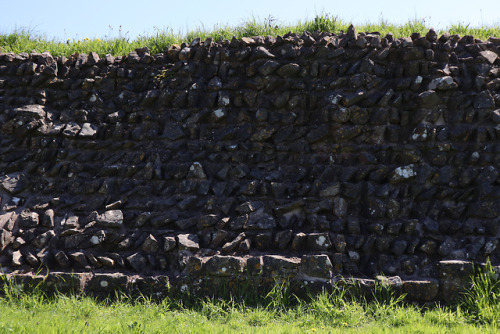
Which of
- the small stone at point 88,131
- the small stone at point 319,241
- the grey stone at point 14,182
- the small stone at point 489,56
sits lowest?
the small stone at point 319,241

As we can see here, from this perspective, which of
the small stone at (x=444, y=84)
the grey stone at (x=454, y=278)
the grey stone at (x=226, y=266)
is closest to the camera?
the grey stone at (x=454, y=278)

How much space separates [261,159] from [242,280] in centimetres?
156

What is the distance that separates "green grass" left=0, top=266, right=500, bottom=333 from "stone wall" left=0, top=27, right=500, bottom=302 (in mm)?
322

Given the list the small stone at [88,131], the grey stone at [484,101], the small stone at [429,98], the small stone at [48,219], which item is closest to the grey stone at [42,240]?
the small stone at [48,219]

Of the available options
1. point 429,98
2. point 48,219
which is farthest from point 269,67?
point 48,219

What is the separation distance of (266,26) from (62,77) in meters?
3.18

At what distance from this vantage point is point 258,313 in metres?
4.23

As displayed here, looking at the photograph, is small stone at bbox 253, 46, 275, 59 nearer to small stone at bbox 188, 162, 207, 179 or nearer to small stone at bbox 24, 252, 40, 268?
small stone at bbox 188, 162, 207, 179

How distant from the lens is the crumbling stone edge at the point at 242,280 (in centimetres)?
443

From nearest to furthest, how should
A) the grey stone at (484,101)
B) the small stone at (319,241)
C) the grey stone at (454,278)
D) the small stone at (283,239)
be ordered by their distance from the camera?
1. the grey stone at (454,278)
2. the small stone at (319,241)
3. the small stone at (283,239)
4. the grey stone at (484,101)

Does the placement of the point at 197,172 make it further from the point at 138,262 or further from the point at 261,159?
the point at 138,262

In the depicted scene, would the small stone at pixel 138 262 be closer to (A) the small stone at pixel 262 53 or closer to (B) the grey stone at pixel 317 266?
(B) the grey stone at pixel 317 266

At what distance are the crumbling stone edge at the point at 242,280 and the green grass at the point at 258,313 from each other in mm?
90

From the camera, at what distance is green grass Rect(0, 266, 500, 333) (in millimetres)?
3863
